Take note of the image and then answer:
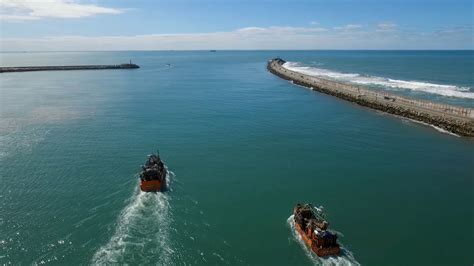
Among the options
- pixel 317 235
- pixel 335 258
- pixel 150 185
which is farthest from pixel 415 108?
pixel 150 185

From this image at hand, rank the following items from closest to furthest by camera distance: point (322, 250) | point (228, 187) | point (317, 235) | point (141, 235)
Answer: point (322, 250) → point (317, 235) → point (141, 235) → point (228, 187)

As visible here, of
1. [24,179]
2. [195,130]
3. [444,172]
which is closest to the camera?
[24,179]

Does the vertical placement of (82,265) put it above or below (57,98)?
below

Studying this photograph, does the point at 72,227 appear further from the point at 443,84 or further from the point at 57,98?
the point at 443,84

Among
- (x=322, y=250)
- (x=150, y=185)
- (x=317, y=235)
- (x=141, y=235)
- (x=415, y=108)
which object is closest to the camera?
(x=322, y=250)

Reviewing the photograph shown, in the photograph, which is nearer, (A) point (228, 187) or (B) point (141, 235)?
(B) point (141, 235)

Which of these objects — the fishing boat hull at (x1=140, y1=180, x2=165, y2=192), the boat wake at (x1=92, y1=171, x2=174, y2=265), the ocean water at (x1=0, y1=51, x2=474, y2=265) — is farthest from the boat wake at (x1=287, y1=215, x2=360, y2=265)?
the fishing boat hull at (x1=140, y1=180, x2=165, y2=192)

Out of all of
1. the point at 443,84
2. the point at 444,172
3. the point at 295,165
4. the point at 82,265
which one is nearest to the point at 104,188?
the point at 82,265

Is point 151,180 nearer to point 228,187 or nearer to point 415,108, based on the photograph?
point 228,187

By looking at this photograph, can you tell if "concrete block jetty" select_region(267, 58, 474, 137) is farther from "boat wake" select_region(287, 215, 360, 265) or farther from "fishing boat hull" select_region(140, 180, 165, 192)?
"fishing boat hull" select_region(140, 180, 165, 192)
